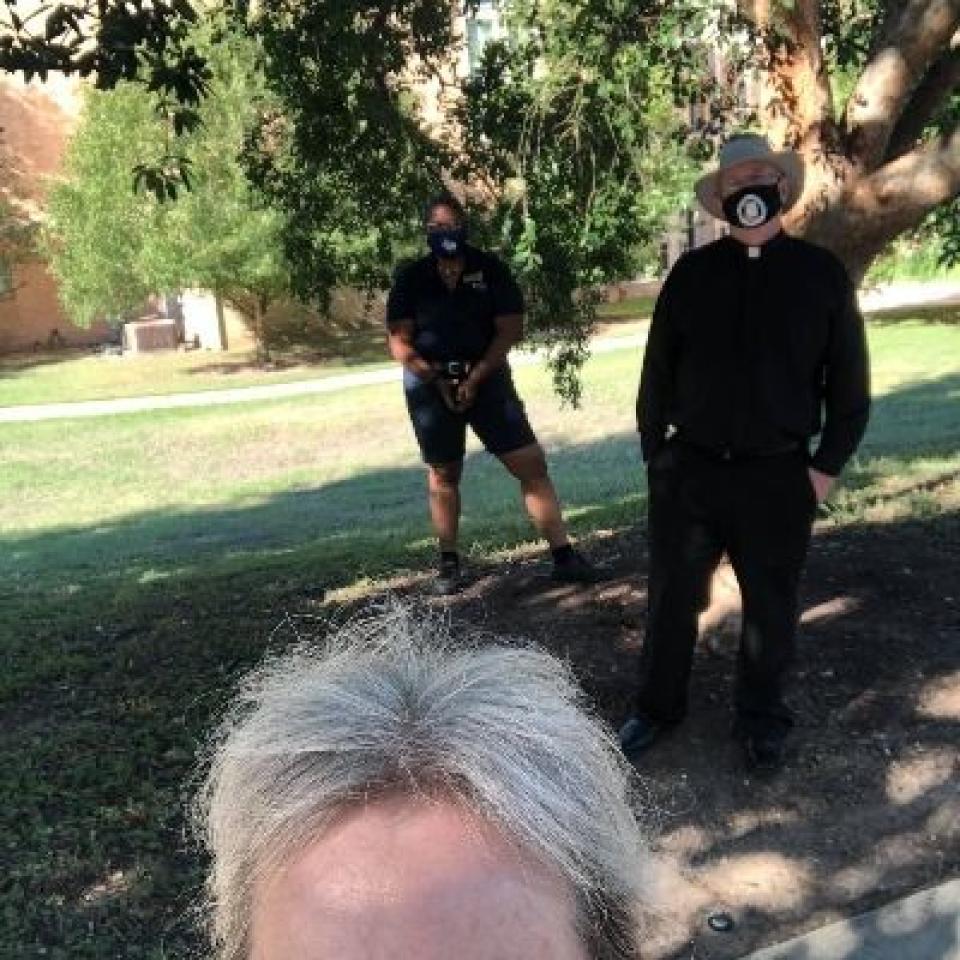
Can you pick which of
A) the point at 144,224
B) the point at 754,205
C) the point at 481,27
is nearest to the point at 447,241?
the point at 481,27

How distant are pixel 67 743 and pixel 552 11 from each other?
3269 millimetres

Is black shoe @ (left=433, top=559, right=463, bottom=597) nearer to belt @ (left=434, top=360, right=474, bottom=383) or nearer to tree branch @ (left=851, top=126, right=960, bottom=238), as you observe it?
belt @ (left=434, top=360, right=474, bottom=383)

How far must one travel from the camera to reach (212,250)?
24.6 m

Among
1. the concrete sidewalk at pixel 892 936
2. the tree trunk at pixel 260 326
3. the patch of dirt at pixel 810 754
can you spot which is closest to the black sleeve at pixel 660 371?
the patch of dirt at pixel 810 754

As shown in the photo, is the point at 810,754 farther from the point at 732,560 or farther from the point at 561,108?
the point at 561,108

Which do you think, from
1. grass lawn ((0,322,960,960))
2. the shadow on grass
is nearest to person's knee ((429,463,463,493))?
grass lawn ((0,322,960,960))

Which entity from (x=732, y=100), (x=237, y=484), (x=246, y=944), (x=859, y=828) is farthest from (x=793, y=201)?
(x=237, y=484)

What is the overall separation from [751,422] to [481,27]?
9.60ft

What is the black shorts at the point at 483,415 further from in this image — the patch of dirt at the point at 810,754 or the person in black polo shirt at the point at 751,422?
the person in black polo shirt at the point at 751,422

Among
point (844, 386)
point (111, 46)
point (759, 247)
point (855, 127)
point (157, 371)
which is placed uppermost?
point (111, 46)

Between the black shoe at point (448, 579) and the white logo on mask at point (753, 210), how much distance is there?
8.86 feet

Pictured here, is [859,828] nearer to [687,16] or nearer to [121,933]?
[121,933]

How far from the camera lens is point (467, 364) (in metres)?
5.98

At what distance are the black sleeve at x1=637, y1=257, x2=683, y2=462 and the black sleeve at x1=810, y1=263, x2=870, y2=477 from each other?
0.49 metres
